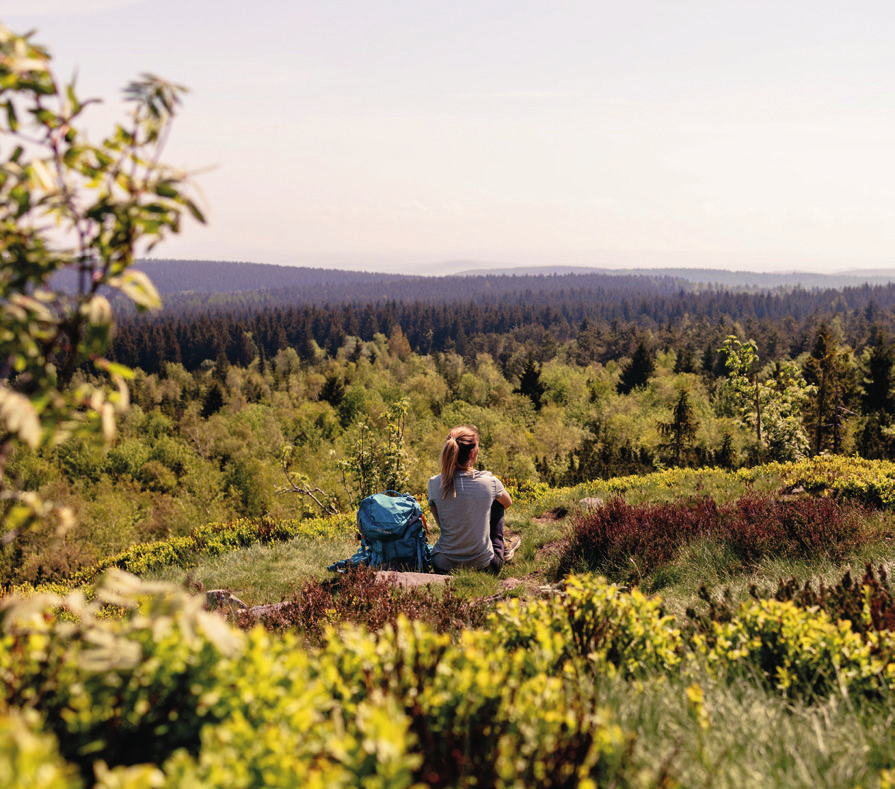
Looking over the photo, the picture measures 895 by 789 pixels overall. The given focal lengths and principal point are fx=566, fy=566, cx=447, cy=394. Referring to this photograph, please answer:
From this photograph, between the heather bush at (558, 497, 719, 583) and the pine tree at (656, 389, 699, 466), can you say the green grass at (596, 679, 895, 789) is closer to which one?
the heather bush at (558, 497, 719, 583)

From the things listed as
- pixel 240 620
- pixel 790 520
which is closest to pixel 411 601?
pixel 240 620

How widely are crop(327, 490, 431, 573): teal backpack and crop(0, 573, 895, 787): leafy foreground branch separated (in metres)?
3.62

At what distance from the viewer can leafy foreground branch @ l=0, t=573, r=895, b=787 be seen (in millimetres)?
1547

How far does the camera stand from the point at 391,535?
21.9 ft

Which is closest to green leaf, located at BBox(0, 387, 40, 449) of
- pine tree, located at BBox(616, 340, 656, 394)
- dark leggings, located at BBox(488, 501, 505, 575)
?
dark leggings, located at BBox(488, 501, 505, 575)

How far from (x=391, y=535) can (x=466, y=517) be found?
0.97 metres

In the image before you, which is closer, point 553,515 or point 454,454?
point 454,454

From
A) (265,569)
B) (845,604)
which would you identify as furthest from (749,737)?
(265,569)

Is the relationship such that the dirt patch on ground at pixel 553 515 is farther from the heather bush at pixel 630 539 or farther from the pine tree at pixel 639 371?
the pine tree at pixel 639 371

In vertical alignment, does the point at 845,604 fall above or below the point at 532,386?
above

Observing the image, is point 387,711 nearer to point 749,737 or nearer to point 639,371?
point 749,737

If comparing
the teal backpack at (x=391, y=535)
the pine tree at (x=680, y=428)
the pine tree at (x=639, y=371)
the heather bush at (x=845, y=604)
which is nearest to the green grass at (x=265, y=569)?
the teal backpack at (x=391, y=535)

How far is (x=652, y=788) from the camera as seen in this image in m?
1.98

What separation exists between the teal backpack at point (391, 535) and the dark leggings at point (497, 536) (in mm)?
806
